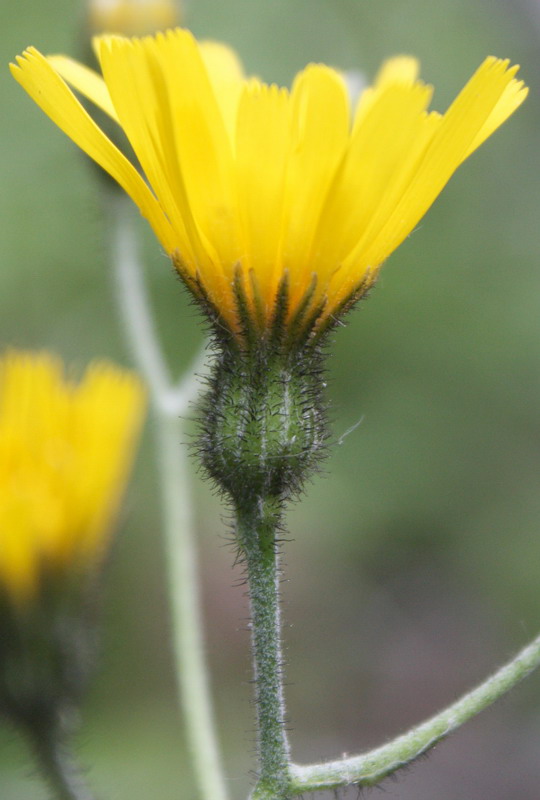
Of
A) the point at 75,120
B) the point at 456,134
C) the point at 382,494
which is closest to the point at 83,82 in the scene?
the point at 75,120

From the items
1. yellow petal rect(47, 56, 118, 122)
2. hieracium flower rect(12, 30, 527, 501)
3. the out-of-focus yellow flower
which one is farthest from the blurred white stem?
yellow petal rect(47, 56, 118, 122)

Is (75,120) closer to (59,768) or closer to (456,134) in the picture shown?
(456,134)

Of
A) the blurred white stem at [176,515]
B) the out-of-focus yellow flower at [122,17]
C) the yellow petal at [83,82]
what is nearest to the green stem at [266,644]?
the blurred white stem at [176,515]

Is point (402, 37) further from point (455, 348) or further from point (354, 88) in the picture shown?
point (354, 88)

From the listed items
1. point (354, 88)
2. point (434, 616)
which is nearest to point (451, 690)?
point (434, 616)

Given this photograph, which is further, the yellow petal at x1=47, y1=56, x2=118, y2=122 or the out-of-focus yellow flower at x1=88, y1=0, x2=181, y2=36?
the out-of-focus yellow flower at x1=88, y1=0, x2=181, y2=36

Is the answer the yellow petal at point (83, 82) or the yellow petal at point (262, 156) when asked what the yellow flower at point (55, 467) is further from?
the yellow petal at point (262, 156)

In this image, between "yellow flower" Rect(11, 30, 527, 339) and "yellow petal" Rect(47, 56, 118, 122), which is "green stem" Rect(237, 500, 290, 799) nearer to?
"yellow flower" Rect(11, 30, 527, 339)
